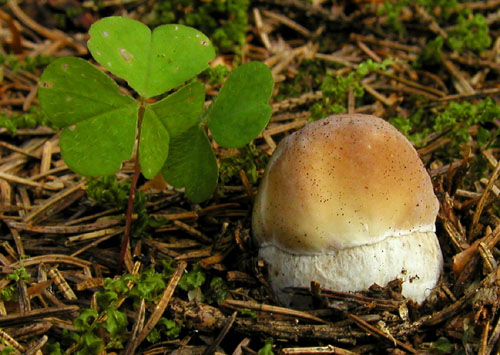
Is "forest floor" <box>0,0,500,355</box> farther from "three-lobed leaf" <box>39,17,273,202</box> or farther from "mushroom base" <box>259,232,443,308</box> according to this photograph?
"three-lobed leaf" <box>39,17,273,202</box>

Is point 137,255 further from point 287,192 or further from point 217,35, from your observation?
point 217,35

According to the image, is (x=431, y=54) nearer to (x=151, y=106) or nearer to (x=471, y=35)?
(x=471, y=35)

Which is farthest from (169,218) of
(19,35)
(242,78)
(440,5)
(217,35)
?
(440,5)

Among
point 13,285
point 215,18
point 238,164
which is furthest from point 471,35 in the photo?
point 13,285

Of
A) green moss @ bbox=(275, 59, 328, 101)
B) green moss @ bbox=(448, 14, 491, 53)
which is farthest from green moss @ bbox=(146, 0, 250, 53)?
green moss @ bbox=(448, 14, 491, 53)

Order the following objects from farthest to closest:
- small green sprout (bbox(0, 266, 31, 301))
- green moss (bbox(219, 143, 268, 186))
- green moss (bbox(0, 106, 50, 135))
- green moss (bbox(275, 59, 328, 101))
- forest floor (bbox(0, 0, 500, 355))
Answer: green moss (bbox(275, 59, 328, 101)) < green moss (bbox(0, 106, 50, 135)) < green moss (bbox(219, 143, 268, 186)) < small green sprout (bbox(0, 266, 31, 301)) < forest floor (bbox(0, 0, 500, 355))

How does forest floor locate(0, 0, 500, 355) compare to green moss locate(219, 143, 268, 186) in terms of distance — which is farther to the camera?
green moss locate(219, 143, 268, 186)
